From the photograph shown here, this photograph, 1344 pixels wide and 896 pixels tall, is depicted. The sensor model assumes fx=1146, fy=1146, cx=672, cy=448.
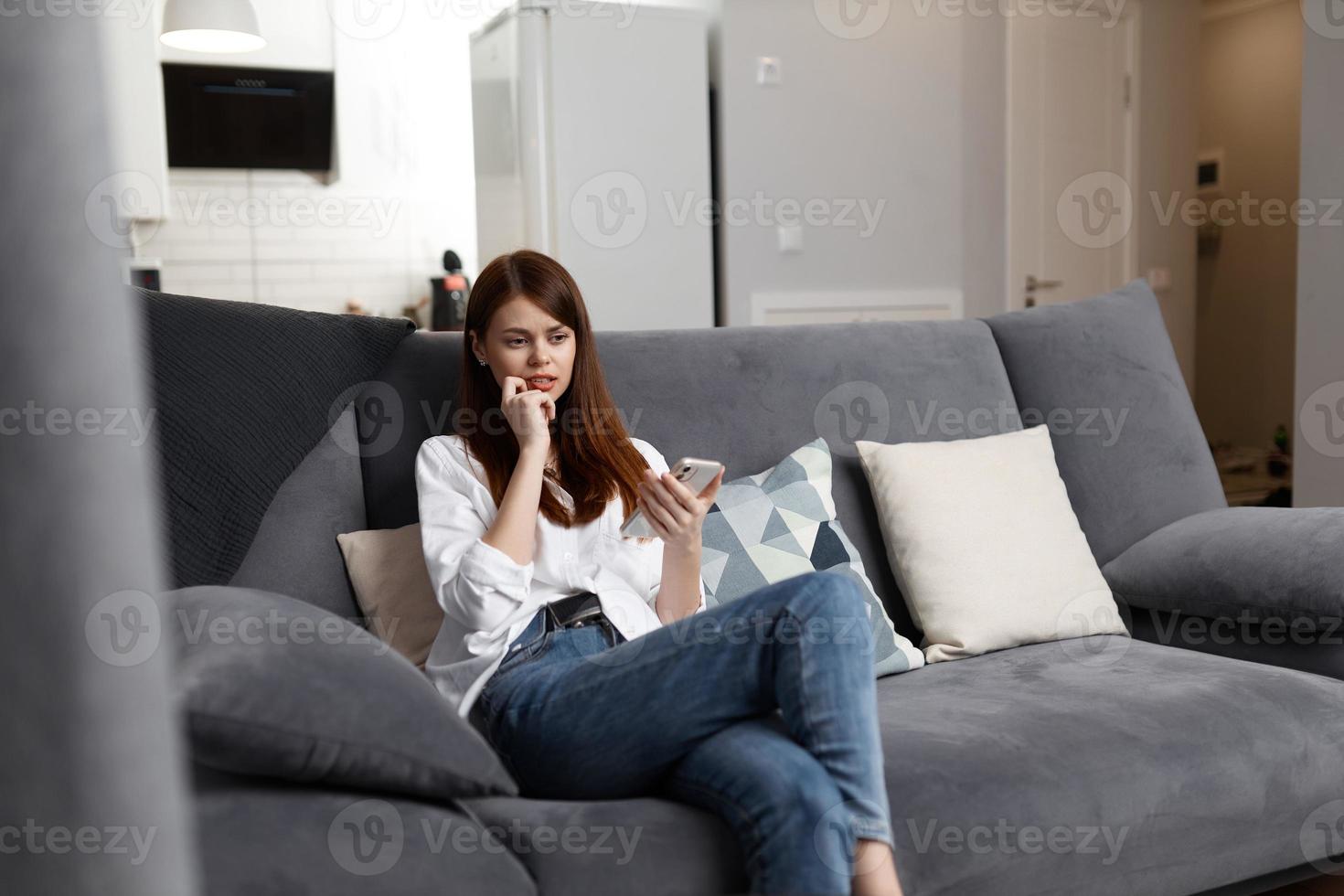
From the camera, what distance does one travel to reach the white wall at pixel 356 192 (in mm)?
4480

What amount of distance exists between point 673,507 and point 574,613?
198 mm

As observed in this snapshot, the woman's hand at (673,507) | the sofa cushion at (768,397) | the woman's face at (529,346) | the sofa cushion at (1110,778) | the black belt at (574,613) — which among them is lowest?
the sofa cushion at (1110,778)

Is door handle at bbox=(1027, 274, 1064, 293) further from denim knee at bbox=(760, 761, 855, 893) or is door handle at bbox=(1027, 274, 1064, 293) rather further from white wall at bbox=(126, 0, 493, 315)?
denim knee at bbox=(760, 761, 855, 893)

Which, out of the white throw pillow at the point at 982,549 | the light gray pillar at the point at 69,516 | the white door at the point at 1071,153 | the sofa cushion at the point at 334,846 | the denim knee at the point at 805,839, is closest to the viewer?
the light gray pillar at the point at 69,516

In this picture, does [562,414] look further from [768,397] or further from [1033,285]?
[1033,285]

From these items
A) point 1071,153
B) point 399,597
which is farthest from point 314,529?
point 1071,153

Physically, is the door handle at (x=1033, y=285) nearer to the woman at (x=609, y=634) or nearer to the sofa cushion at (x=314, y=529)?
the woman at (x=609, y=634)

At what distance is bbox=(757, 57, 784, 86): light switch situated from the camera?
174 inches

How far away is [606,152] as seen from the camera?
4223 millimetres

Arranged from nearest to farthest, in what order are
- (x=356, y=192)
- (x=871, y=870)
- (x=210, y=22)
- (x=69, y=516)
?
(x=69, y=516)
(x=871, y=870)
(x=210, y=22)
(x=356, y=192)

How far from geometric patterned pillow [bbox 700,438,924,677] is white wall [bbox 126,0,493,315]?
10.4ft

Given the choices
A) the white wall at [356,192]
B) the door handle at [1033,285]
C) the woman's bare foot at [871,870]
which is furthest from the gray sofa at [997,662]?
the white wall at [356,192]

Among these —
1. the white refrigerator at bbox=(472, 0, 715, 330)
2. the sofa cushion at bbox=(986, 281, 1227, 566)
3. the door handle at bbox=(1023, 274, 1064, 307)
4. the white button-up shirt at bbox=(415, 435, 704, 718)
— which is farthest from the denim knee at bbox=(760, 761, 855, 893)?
the door handle at bbox=(1023, 274, 1064, 307)

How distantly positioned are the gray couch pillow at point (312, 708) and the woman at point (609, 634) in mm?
200
